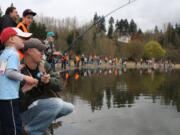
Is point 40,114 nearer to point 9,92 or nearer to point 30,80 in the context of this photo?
point 30,80

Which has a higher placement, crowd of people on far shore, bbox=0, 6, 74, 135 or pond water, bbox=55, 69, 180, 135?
crowd of people on far shore, bbox=0, 6, 74, 135

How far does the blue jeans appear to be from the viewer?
259 inches

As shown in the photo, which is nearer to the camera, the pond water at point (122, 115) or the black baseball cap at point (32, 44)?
the black baseball cap at point (32, 44)

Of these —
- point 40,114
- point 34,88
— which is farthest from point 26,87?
point 40,114

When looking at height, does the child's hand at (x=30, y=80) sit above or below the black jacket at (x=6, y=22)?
below

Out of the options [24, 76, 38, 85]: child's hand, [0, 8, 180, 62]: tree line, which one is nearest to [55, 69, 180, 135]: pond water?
[24, 76, 38, 85]: child's hand

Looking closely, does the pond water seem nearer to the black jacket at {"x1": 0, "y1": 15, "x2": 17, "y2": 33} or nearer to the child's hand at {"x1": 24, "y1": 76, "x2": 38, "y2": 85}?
the black jacket at {"x1": 0, "y1": 15, "x2": 17, "y2": 33}

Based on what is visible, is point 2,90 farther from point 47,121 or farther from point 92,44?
point 92,44

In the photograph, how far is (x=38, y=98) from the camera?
6.71m

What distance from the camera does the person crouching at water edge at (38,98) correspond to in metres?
6.57

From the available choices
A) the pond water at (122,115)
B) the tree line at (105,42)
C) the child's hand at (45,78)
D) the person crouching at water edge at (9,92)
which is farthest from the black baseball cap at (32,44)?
the tree line at (105,42)

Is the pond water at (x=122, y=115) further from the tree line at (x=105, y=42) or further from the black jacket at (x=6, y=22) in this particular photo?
the tree line at (x=105, y=42)

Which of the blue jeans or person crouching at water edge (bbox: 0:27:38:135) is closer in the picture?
person crouching at water edge (bbox: 0:27:38:135)

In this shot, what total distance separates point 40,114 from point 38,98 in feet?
0.91
